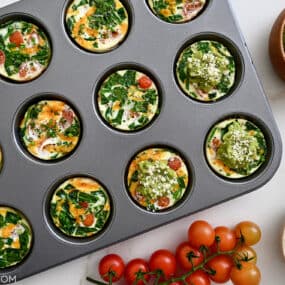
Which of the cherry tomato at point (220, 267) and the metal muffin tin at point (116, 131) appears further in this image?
the cherry tomato at point (220, 267)

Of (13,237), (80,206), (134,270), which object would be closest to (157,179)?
(80,206)

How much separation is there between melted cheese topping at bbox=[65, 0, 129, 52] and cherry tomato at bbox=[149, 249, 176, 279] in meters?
1.14

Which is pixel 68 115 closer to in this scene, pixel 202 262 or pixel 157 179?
pixel 157 179

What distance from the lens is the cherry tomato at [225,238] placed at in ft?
9.21

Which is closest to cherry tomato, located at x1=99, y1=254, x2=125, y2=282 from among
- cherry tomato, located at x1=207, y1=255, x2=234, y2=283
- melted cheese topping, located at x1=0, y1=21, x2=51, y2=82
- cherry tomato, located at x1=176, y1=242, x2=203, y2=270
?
cherry tomato, located at x1=176, y1=242, x2=203, y2=270

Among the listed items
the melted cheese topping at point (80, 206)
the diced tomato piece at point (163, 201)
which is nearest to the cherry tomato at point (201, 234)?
the diced tomato piece at point (163, 201)

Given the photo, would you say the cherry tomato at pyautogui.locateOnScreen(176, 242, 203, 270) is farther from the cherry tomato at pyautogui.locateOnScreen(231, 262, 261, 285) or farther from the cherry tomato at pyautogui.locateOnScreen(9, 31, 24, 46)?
the cherry tomato at pyautogui.locateOnScreen(9, 31, 24, 46)

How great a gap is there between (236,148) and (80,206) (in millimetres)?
862

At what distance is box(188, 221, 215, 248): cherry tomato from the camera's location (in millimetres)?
2750

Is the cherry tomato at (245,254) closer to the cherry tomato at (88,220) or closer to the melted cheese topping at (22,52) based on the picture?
the cherry tomato at (88,220)

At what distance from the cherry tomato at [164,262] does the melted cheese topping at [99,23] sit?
1.14 metres

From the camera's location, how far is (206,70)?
2.70 metres

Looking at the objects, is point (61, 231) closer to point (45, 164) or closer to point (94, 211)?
point (94, 211)

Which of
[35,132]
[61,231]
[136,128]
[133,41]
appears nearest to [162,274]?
[61,231]
